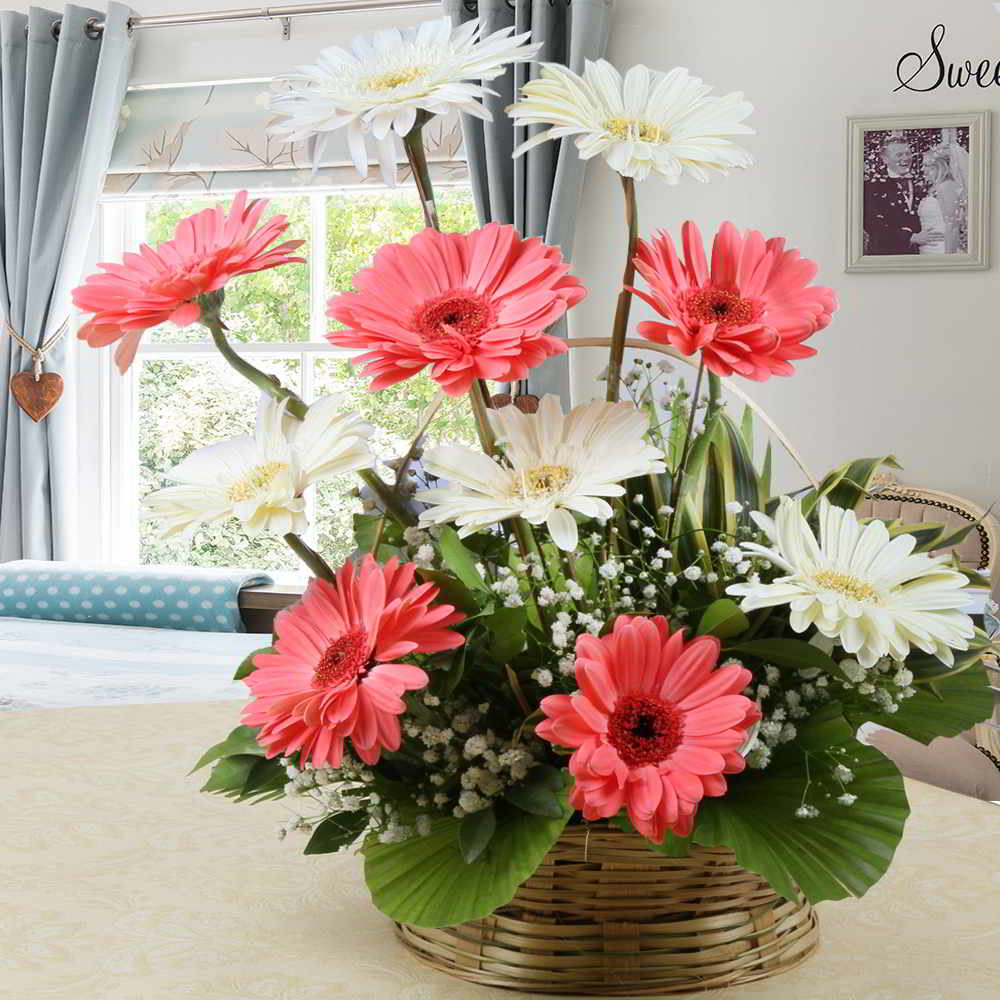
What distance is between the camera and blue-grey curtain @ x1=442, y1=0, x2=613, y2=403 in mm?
3449

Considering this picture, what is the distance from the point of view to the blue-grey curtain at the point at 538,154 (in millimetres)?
3449

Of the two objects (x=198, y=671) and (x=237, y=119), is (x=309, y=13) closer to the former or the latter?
(x=237, y=119)

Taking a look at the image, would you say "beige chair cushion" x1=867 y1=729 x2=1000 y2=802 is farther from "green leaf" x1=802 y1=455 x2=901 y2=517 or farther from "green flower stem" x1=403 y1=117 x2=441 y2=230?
"green flower stem" x1=403 y1=117 x2=441 y2=230

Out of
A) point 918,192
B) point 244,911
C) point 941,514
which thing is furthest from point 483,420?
point 918,192

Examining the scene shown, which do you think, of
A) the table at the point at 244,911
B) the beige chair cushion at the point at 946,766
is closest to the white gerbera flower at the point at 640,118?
the table at the point at 244,911

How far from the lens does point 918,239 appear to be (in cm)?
342

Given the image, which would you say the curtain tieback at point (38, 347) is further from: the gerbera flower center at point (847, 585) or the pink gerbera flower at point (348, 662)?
the gerbera flower center at point (847, 585)

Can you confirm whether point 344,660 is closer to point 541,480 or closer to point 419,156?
point 541,480

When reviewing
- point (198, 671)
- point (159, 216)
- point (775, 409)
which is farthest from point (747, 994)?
point (159, 216)

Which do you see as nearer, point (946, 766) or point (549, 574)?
point (549, 574)

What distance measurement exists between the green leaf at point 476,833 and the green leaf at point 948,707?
0.78 ft

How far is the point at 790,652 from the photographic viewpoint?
1.92 feet

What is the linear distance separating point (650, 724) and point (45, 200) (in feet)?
12.6

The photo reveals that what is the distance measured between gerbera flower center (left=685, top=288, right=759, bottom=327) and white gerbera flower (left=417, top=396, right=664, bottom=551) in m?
0.06
